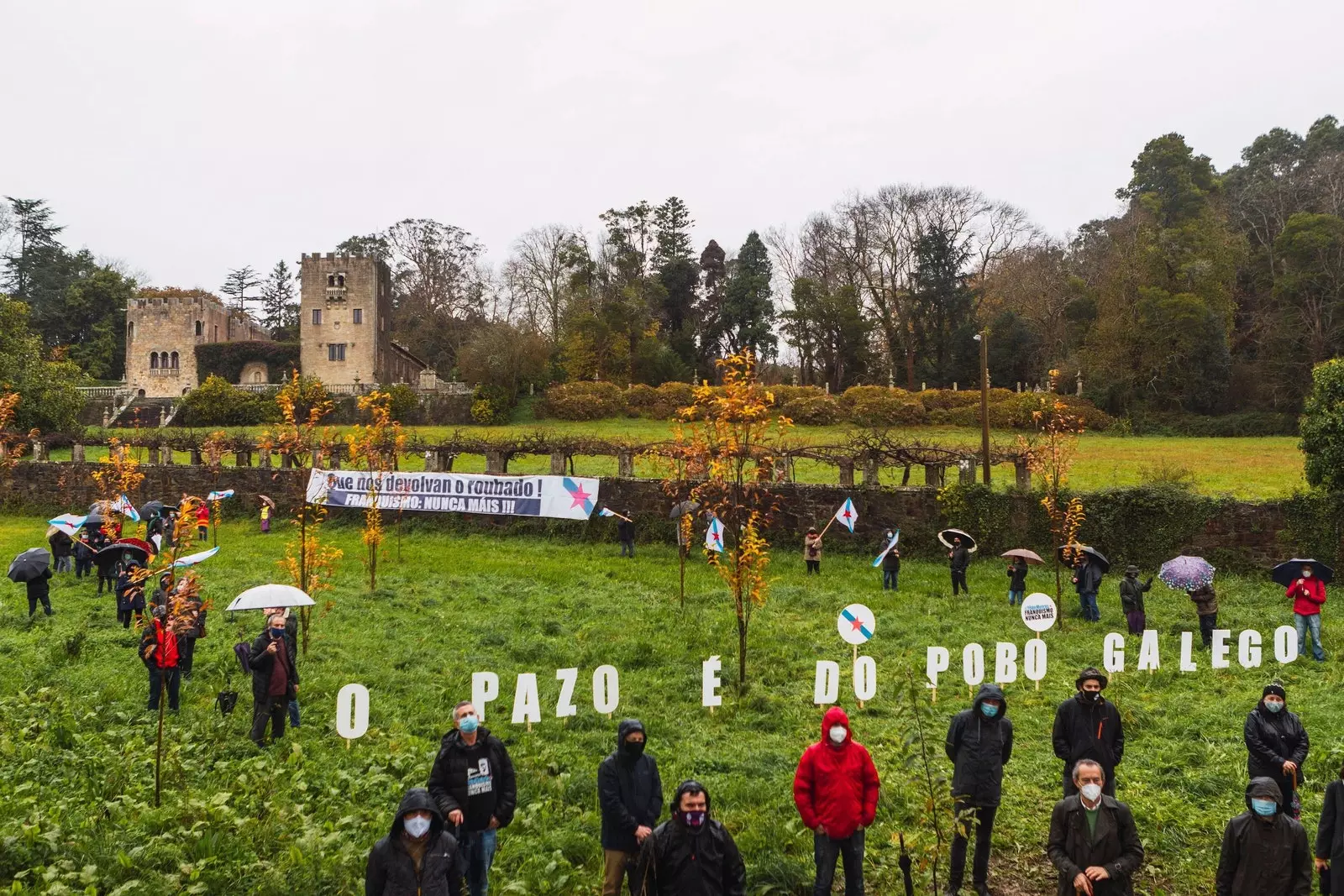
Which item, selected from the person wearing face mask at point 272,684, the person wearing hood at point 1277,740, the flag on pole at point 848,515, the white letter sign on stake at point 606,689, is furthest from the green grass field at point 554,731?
the flag on pole at point 848,515

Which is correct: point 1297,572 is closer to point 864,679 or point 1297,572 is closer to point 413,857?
point 864,679

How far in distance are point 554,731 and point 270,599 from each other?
364cm

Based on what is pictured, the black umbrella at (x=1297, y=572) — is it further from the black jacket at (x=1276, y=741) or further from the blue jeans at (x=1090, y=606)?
the black jacket at (x=1276, y=741)

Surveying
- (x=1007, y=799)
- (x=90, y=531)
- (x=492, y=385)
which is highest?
(x=492, y=385)

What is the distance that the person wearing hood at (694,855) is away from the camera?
5.57 meters

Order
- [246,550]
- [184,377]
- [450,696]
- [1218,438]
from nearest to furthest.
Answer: [450,696] → [246,550] → [1218,438] → [184,377]

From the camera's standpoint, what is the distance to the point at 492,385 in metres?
46.5

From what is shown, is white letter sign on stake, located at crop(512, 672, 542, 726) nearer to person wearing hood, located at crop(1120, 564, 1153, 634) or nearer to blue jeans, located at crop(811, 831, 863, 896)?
blue jeans, located at crop(811, 831, 863, 896)

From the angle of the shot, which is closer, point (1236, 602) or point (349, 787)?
point (349, 787)

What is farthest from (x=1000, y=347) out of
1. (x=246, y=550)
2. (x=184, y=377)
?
(x=184, y=377)

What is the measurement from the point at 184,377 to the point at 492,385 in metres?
27.1

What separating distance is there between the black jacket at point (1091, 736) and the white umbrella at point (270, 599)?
802cm

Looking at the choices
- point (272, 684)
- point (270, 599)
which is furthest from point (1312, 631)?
point (270, 599)

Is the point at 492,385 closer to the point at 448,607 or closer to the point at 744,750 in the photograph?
the point at 448,607
